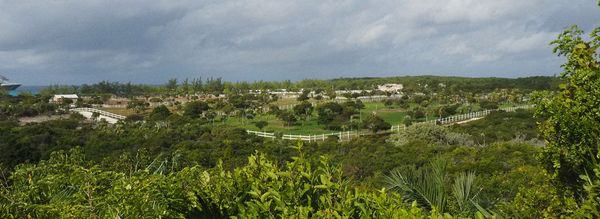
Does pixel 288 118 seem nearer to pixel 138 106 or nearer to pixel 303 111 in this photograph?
pixel 303 111

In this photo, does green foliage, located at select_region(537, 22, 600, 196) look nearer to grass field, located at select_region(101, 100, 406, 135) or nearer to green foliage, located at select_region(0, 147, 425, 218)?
green foliage, located at select_region(0, 147, 425, 218)

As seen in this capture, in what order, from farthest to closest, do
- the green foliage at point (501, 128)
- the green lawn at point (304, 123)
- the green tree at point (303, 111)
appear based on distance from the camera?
the green tree at point (303, 111), the green lawn at point (304, 123), the green foliage at point (501, 128)

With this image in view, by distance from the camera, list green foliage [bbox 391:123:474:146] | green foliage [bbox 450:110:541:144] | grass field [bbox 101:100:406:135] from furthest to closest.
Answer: grass field [bbox 101:100:406:135]
green foliage [bbox 450:110:541:144]
green foliage [bbox 391:123:474:146]

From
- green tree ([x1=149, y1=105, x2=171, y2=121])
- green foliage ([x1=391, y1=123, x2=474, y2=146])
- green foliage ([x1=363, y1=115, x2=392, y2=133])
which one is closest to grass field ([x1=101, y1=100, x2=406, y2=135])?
green foliage ([x1=363, y1=115, x2=392, y2=133])

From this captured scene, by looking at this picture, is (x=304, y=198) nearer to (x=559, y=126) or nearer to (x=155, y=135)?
(x=559, y=126)

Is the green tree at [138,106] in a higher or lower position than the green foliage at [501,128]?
higher

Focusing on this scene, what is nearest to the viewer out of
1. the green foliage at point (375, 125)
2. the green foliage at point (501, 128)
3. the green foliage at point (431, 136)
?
the green foliage at point (431, 136)

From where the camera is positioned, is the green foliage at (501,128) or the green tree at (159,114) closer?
the green foliage at (501,128)

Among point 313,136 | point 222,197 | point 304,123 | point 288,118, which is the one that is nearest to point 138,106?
point 288,118

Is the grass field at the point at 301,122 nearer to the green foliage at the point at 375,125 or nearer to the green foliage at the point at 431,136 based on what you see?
the green foliage at the point at 375,125

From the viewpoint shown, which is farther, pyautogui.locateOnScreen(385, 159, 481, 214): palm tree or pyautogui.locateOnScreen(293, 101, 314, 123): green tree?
pyautogui.locateOnScreen(293, 101, 314, 123): green tree

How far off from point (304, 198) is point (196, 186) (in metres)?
1.15

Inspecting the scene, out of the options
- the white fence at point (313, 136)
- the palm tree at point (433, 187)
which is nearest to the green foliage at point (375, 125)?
the white fence at point (313, 136)

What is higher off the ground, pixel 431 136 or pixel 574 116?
pixel 574 116
